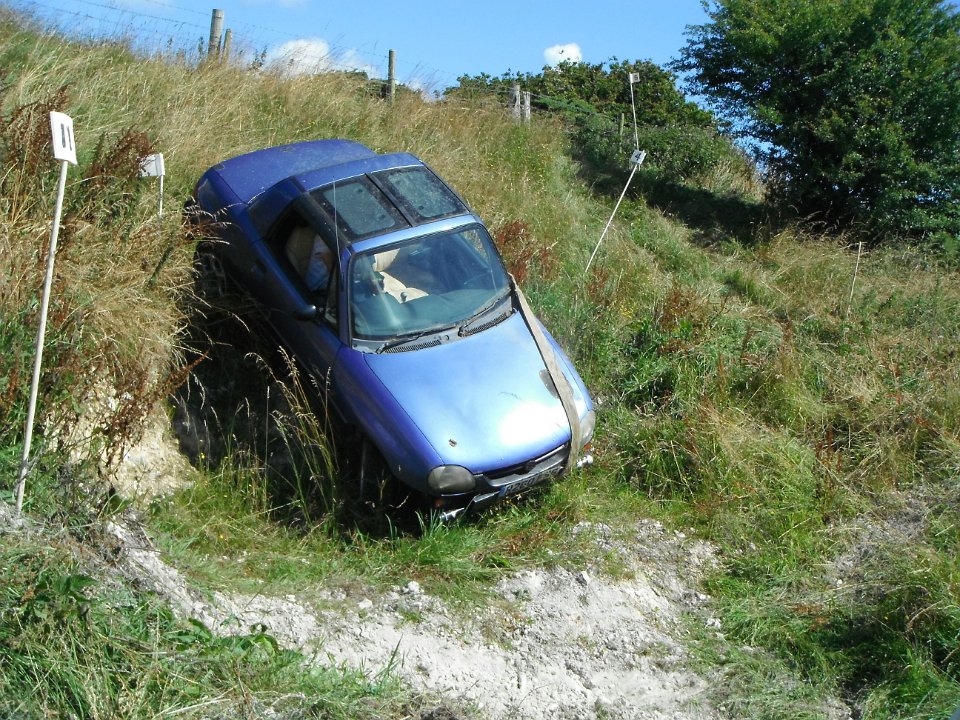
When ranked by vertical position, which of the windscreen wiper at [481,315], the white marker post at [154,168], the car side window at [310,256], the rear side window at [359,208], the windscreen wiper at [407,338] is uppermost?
the white marker post at [154,168]

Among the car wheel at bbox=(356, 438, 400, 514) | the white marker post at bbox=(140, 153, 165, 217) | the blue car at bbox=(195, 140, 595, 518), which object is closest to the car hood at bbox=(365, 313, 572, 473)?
the blue car at bbox=(195, 140, 595, 518)

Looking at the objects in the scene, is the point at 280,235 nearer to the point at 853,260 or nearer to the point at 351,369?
the point at 351,369

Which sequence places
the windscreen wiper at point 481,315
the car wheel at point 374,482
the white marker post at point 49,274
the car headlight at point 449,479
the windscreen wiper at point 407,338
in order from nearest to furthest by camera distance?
the white marker post at point 49,274
the car headlight at point 449,479
the car wheel at point 374,482
the windscreen wiper at point 407,338
the windscreen wiper at point 481,315

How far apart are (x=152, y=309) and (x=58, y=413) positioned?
57.5 inches

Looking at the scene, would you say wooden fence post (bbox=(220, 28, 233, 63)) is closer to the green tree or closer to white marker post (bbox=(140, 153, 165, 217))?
white marker post (bbox=(140, 153, 165, 217))

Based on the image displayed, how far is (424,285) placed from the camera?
21.2ft

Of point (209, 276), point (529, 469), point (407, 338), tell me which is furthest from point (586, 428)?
point (209, 276)

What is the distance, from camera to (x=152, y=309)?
20.8 feet

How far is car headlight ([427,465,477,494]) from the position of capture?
5.48 meters

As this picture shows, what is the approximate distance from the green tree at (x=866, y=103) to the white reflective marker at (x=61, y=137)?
9919 mm

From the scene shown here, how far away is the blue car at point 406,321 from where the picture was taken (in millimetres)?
5684

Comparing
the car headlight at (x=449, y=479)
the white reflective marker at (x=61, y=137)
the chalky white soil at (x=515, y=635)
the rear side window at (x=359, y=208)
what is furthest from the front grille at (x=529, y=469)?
the white reflective marker at (x=61, y=137)

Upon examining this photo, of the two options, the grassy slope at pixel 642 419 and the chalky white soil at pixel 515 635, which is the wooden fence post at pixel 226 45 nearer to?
the grassy slope at pixel 642 419

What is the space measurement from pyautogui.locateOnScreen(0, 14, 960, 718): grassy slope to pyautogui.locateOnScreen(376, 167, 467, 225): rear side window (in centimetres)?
164
